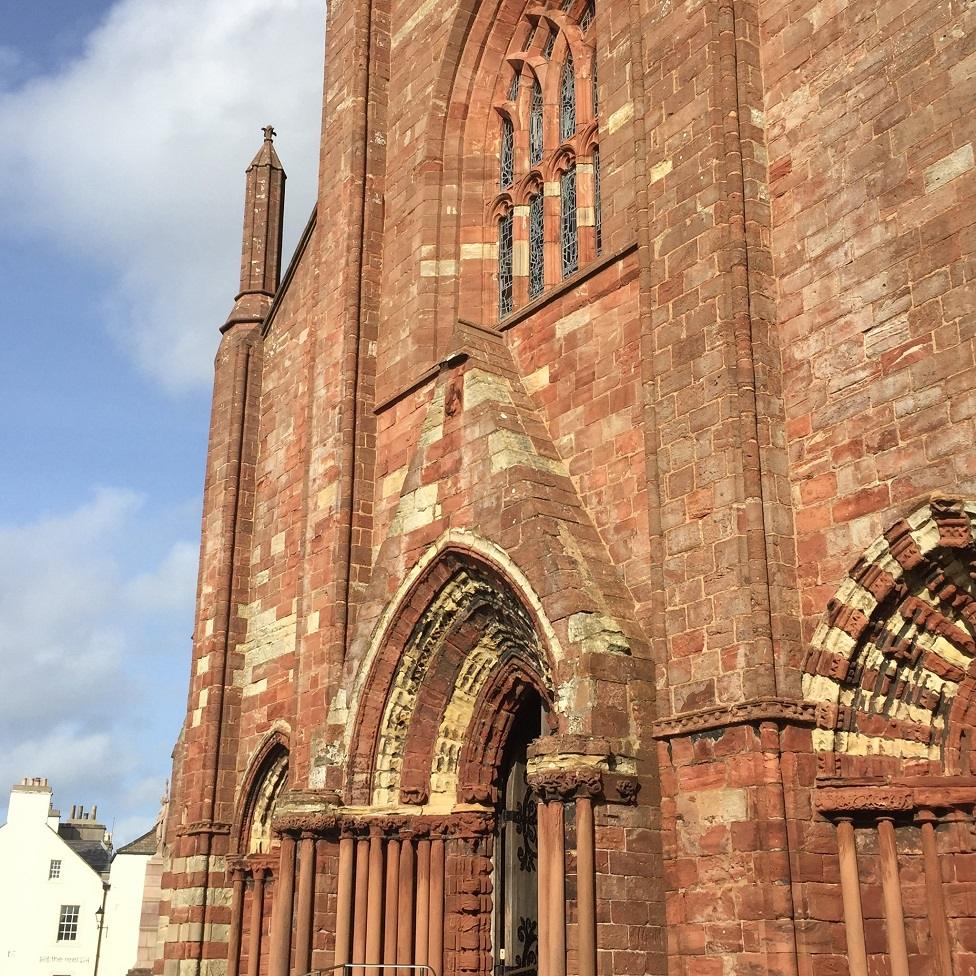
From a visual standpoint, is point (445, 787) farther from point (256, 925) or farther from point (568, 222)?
point (568, 222)

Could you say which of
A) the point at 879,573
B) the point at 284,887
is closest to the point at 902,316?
the point at 879,573

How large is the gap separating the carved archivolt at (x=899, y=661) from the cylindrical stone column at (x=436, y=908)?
4921 millimetres

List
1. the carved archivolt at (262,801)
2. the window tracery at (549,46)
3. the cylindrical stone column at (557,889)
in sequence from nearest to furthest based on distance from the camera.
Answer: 1. the cylindrical stone column at (557,889)
2. the window tracery at (549,46)
3. the carved archivolt at (262,801)

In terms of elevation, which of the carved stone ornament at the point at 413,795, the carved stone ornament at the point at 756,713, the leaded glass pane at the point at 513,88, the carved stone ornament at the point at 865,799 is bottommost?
the carved stone ornament at the point at 865,799

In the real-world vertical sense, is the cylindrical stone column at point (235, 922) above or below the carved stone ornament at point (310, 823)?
below

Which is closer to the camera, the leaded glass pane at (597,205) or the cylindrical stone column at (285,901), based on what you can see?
the cylindrical stone column at (285,901)

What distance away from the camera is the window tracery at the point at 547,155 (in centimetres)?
1445

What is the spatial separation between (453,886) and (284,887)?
1.93 metres

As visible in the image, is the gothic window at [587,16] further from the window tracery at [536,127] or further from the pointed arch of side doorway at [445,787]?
the pointed arch of side doorway at [445,787]

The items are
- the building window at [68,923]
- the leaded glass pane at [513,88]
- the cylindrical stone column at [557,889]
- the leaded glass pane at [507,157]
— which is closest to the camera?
the cylindrical stone column at [557,889]

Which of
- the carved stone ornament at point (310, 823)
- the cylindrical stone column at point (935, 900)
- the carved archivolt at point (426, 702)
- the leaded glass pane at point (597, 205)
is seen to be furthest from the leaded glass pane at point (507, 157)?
the cylindrical stone column at point (935, 900)

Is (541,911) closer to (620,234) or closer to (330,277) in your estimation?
(620,234)

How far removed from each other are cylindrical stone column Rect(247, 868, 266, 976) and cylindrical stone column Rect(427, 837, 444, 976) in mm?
4082

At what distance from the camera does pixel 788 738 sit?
9.53 m
